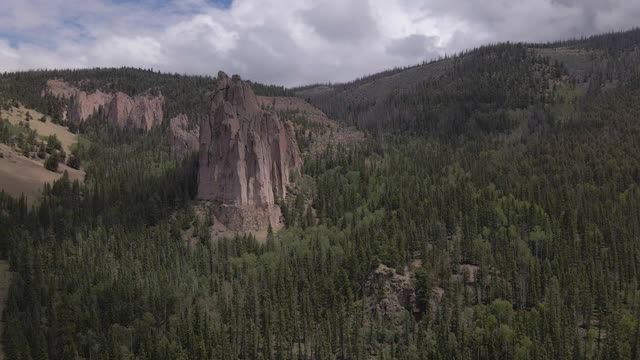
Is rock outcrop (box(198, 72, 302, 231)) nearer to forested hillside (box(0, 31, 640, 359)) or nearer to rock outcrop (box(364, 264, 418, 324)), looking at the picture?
forested hillside (box(0, 31, 640, 359))

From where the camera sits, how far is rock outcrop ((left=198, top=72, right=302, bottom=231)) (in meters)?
160

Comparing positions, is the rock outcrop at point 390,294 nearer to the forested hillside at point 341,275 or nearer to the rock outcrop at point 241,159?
the forested hillside at point 341,275

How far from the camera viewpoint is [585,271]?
451 feet

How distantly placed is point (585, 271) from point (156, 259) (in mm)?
88184

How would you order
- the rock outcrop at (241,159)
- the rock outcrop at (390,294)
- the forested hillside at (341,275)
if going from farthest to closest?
the rock outcrop at (241,159), the rock outcrop at (390,294), the forested hillside at (341,275)

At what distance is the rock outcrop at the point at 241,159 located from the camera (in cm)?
16000

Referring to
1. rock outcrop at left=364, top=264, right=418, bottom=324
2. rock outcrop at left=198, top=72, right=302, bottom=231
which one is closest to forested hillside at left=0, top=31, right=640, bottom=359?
rock outcrop at left=364, top=264, right=418, bottom=324

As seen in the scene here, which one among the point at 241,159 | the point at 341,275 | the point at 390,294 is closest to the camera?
the point at 390,294

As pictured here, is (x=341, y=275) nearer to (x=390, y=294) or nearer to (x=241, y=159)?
(x=390, y=294)

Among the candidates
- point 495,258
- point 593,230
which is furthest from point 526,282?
point 593,230

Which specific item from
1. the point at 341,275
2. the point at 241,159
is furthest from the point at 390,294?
the point at 241,159

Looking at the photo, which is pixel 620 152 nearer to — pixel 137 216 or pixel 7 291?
pixel 137 216

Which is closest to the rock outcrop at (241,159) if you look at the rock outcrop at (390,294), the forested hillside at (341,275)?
the forested hillside at (341,275)

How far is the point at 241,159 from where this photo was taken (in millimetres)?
163500
